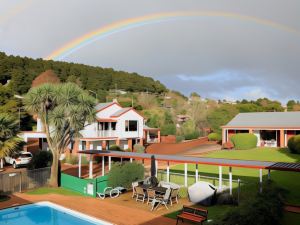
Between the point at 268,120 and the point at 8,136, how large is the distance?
39382 mm

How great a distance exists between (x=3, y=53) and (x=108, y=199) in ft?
251

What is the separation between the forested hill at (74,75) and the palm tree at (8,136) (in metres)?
52.5

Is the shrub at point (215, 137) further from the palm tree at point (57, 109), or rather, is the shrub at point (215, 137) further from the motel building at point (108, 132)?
the palm tree at point (57, 109)

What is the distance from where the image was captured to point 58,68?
325ft

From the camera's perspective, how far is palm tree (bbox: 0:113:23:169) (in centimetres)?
1875

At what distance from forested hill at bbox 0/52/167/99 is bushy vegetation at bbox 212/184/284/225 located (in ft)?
214

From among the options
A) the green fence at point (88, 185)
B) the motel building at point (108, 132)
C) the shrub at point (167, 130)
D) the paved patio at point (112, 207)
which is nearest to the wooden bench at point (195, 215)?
the paved patio at point (112, 207)

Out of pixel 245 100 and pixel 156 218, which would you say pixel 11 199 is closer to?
pixel 156 218

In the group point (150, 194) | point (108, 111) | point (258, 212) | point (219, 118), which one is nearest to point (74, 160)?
point (108, 111)

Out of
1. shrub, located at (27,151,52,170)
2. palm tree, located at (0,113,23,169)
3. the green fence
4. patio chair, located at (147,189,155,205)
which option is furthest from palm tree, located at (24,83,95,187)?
patio chair, located at (147,189,155,205)

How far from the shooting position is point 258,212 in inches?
452

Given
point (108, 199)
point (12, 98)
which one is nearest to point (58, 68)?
point (12, 98)

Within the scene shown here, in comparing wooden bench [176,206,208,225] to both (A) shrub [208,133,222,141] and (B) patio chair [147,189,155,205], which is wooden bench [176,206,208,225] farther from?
(A) shrub [208,133,222,141]

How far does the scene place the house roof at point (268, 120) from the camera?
44209 mm
